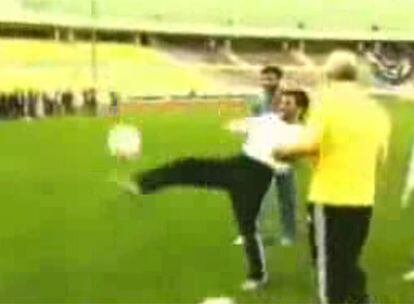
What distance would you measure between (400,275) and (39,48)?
134 cm

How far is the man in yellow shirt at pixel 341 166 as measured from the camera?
10.2ft

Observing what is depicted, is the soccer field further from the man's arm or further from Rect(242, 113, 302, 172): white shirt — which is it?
the man's arm

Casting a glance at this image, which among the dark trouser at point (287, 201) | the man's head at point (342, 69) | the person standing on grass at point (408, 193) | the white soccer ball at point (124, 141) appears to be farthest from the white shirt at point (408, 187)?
the white soccer ball at point (124, 141)

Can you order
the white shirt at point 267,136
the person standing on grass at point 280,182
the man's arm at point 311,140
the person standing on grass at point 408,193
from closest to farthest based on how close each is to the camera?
1. the man's arm at point 311,140
2. the white shirt at point 267,136
3. the person standing on grass at point 280,182
4. the person standing on grass at point 408,193

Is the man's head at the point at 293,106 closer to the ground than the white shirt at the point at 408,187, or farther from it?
farther from it

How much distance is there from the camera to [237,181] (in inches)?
142

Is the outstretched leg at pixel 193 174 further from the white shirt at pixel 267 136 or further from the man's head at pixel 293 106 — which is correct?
the man's head at pixel 293 106

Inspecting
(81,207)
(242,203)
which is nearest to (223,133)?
(242,203)

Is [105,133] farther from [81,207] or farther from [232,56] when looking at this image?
[232,56]

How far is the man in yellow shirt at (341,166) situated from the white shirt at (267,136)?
25 centimetres

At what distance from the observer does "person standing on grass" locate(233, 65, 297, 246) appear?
11.8ft

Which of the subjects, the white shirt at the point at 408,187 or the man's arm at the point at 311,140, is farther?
the white shirt at the point at 408,187

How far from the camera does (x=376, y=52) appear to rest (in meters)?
3.71

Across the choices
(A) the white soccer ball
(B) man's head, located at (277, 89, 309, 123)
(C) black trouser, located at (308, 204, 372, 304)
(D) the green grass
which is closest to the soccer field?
(A) the white soccer ball
